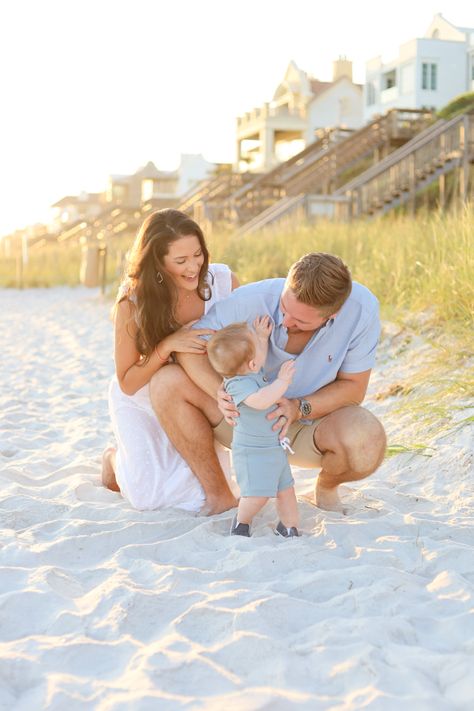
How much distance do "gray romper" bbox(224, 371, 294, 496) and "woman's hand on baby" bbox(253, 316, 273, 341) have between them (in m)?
0.16

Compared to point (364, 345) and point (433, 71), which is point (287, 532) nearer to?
point (364, 345)

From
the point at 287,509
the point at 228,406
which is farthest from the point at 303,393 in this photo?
the point at 287,509

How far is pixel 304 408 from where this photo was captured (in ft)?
10.6

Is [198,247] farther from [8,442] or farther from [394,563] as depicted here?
[8,442]

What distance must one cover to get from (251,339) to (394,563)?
888 millimetres

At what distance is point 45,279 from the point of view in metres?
19.3

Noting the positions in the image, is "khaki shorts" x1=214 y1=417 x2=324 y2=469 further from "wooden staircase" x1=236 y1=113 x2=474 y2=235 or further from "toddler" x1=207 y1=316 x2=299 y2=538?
"wooden staircase" x1=236 y1=113 x2=474 y2=235

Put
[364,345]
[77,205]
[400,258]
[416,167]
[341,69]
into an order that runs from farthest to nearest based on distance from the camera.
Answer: [77,205], [341,69], [416,167], [400,258], [364,345]

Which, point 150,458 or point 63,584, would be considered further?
point 150,458

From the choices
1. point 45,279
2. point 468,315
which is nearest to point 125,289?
point 468,315

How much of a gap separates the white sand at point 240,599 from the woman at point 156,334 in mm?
141

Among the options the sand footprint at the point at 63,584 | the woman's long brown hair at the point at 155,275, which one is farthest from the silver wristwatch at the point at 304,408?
the sand footprint at the point at 63,584

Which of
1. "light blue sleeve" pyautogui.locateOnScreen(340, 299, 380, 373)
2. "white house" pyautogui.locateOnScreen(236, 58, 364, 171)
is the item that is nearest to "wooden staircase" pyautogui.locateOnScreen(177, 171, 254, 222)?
"white house" pyautogui.locateOnScreen(236, 58, 364, 171)

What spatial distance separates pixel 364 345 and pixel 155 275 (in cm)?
86
